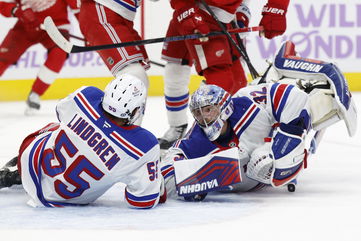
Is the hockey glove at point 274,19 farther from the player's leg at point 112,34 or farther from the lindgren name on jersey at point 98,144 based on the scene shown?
the lindgren name on jersey at point 98,144

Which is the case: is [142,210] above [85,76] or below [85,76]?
above

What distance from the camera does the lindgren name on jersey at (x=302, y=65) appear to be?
3.60 m

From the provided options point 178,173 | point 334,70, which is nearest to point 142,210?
point 178,173

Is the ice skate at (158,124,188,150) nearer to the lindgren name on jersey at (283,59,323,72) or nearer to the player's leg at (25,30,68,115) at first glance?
the lindgren name on jersey at (283,59,323,72)

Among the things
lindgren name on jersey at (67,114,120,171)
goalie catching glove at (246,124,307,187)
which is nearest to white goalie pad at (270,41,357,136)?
goalie catching glove at (246,124,307,187)

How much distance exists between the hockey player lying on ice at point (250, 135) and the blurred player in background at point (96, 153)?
0.21m

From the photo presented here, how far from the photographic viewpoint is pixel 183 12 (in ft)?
13.3

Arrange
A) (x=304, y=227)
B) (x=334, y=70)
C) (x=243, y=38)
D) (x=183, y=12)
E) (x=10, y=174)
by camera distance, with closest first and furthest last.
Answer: (x=304, y=227)
(x=10, y=174)
(x=334, y=70)
(x=183, y=12)
(x=243, y=38)

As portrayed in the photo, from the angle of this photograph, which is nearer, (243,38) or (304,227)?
(304,227)

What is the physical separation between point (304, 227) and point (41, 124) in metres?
3.17

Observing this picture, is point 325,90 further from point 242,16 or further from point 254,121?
point 242,16

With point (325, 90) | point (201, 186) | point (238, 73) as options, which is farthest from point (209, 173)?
point (238, 73)

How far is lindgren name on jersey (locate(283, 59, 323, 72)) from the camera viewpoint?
3.60m

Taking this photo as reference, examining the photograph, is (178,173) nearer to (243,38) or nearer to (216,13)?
(216,13)
